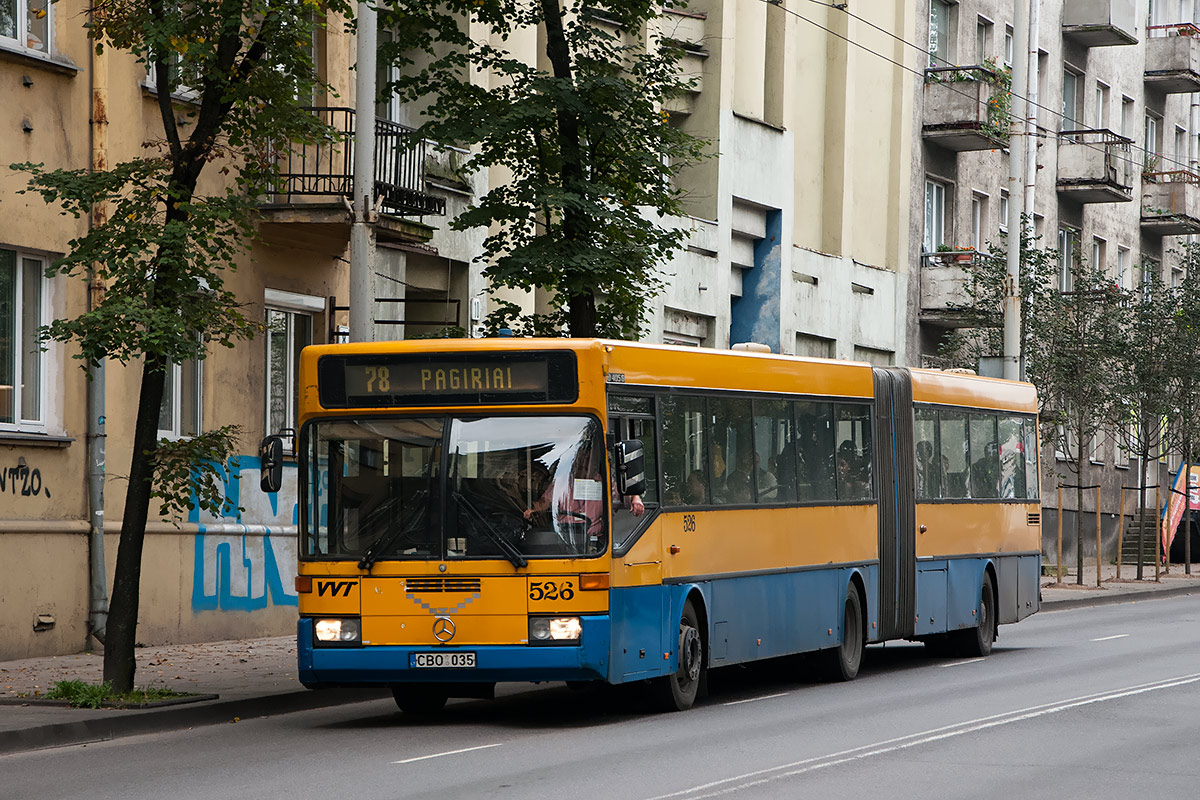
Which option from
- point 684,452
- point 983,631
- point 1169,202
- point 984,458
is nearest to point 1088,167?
point 1169,202

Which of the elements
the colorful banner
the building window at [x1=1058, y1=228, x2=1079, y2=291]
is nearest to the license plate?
the colorful banner

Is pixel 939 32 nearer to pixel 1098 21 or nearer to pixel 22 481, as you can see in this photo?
pixel 1098 21

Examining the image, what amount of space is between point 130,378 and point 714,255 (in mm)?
14139

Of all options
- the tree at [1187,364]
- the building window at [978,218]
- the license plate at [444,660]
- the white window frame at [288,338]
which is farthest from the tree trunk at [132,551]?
the building window at [978,218]

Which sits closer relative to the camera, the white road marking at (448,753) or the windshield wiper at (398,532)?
the white road marking at (448,753)

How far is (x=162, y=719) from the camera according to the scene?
1385 centimetres

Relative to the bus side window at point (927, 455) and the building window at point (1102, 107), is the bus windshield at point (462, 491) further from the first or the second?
the building window at point (1102, 107)

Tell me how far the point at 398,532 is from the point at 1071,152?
114 feet

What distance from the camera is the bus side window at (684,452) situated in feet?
48.3

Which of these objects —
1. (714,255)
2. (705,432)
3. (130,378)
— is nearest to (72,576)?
(130,378)

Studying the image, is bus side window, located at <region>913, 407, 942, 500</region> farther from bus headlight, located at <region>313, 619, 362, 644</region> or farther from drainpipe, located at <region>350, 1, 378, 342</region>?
bus headlight, located at <region>313, 619, 362, 644</region>

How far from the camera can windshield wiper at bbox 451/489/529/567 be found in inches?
526

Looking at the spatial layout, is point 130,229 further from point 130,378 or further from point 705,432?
point 130,378

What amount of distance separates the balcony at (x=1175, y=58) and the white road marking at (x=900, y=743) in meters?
36.9
